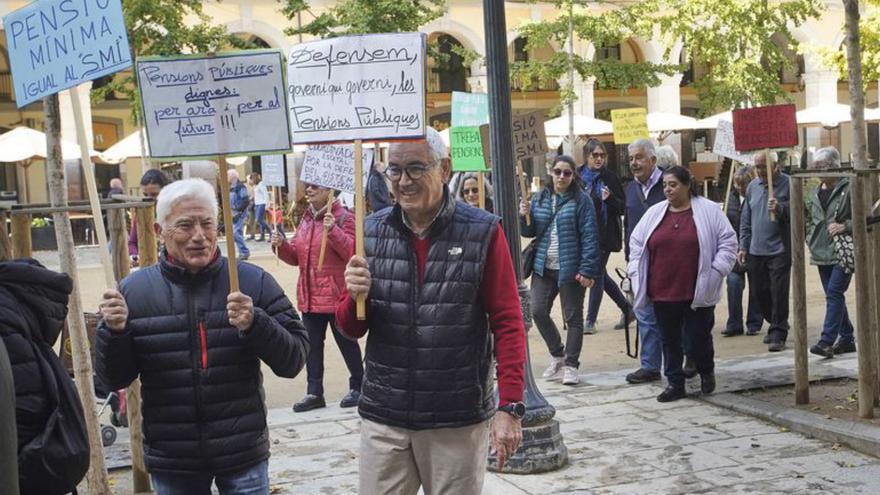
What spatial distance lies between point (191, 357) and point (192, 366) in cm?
3

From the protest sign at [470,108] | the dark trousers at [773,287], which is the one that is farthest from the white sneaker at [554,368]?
the protest sign at [470,108]

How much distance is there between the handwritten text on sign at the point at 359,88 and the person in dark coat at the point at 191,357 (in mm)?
750

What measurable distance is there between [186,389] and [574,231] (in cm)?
526

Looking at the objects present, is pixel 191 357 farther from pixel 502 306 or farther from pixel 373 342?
pixel 502 306

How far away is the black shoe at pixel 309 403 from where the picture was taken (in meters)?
8.38

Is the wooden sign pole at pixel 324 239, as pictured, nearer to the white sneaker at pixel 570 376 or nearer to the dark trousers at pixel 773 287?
the white sneaker at pixel 570 376

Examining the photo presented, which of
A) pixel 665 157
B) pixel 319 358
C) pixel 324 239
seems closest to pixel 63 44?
pixel 324 239

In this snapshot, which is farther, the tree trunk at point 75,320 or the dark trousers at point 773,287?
the dark trousers at point 773,287

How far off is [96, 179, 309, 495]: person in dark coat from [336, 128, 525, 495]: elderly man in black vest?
36 cm

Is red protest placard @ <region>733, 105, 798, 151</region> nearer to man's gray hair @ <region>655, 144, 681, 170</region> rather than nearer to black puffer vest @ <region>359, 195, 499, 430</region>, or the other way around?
man's gray hair @ <region>655, 144, 681, 170</region>

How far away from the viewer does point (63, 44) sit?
16.0ft

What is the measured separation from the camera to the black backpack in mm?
3104

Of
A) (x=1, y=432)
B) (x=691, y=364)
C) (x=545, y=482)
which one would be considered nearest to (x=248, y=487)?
(x=1, y=432)

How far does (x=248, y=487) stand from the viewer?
4043mm
